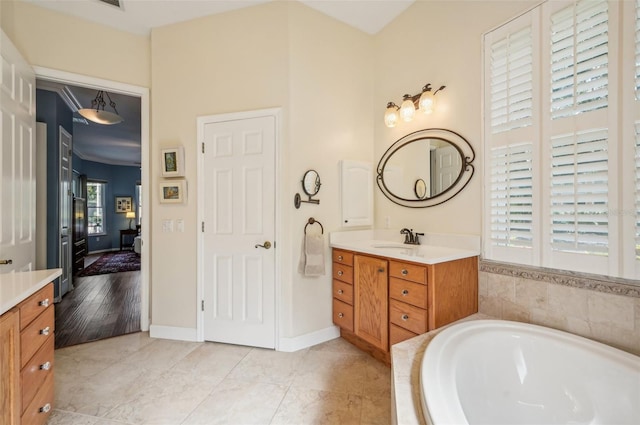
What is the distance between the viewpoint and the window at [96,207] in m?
7.39

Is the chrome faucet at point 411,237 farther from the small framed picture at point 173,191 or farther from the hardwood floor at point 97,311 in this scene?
the hardwood floor at point 97,311

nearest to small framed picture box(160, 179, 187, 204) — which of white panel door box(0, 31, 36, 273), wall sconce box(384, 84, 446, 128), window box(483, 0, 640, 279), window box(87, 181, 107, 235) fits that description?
white panel door box(0, 31, 36, 273)

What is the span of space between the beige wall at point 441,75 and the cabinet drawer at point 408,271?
0.56m

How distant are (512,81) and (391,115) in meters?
0.90

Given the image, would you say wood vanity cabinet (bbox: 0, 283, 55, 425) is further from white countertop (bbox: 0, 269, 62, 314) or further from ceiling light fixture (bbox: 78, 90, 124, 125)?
ceiling light fixture (bbox: 78, 90, 124, 125)

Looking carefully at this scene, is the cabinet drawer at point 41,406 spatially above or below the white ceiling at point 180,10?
below

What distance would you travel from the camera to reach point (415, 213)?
234cm

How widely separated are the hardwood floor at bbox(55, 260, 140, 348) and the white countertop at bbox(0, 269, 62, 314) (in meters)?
1.36

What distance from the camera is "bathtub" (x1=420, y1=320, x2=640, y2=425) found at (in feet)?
3.58

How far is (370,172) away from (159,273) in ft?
7.32

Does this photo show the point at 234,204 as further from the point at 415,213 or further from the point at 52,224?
the point at 52,224

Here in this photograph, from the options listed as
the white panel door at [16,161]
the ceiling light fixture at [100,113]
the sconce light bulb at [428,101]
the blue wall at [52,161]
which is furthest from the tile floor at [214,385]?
the ceiling light fixture at [100,113]

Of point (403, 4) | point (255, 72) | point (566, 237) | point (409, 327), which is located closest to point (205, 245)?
point (255, 72)

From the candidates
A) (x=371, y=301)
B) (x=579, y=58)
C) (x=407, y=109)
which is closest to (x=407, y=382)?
(x=371, y=301)
